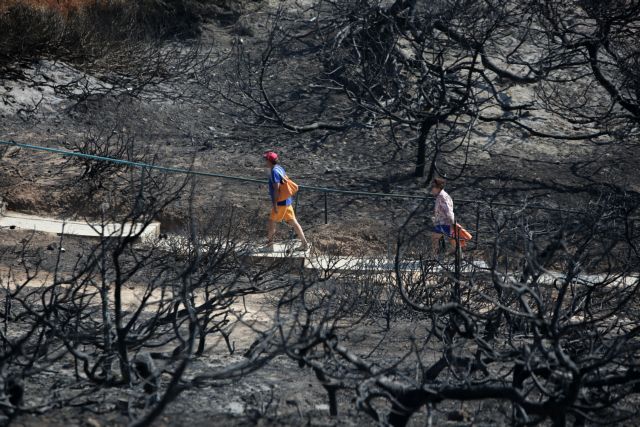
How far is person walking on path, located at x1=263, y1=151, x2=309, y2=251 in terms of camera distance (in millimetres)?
12328

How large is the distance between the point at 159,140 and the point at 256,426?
10527 millimetres

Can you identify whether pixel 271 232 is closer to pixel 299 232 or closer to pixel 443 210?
pixel 299 232

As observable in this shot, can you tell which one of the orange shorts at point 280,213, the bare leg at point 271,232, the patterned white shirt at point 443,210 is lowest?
the bare leg at point 271,232

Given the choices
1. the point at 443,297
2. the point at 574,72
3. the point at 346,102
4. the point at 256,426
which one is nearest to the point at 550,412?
the point at 256,426

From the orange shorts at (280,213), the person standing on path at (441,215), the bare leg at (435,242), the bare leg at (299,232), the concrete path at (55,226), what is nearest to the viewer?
the bare leg at (435,242)

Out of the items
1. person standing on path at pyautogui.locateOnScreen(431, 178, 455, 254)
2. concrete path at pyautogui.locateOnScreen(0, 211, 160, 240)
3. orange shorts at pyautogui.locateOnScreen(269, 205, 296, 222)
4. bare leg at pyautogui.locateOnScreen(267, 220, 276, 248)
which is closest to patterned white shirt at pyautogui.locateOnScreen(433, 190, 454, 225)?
person standing on path at pyautogui.locateOnScreen(431, 178, 455, 254)

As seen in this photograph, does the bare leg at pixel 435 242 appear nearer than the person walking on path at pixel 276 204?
Yes

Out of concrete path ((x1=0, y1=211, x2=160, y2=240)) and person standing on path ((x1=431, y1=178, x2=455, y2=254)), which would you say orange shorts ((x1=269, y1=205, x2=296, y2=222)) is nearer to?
concrete path ((x1=0, y1=211, x2=160, y2=240))

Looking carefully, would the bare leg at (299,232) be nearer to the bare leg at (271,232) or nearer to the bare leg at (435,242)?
the bare leg at (271,232)

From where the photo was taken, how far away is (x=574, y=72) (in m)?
21.4

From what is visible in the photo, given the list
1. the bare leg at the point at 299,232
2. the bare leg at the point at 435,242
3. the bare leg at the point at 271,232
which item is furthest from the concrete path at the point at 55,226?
the bare leg at the point at 435,242

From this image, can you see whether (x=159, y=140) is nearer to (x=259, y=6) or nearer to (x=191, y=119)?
(x=191, y=119)

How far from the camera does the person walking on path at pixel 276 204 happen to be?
12.3 m

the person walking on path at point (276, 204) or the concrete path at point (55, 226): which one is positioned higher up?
the person walking on path at point (276, 204)
